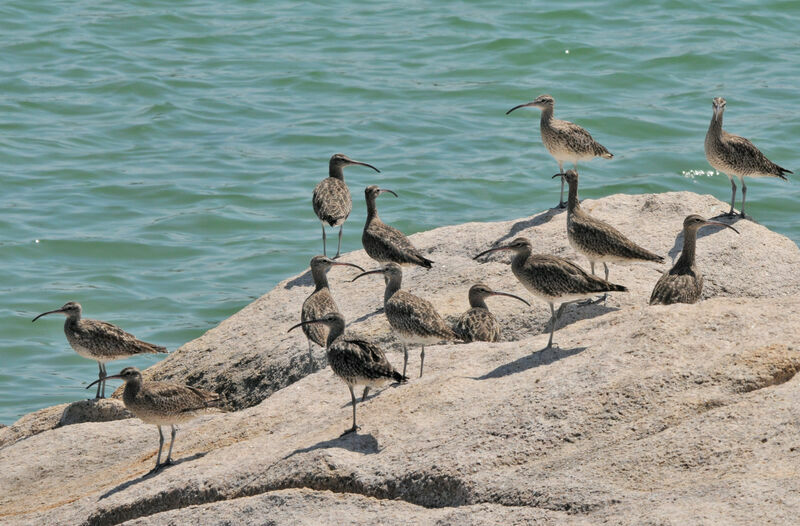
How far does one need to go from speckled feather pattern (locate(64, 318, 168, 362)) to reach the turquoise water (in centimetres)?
323

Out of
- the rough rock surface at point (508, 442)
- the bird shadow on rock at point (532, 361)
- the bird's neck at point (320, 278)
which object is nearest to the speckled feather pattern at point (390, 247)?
the bird's neck at point (320, 278)

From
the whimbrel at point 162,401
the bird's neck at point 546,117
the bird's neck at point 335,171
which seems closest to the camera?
the whimbrel at point 162,401

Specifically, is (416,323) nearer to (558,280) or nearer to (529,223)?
(558,280)

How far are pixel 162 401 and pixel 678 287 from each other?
189 inches

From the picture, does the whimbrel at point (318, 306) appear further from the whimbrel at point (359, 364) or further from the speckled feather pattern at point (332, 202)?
the whimbrel at point (359, 364)

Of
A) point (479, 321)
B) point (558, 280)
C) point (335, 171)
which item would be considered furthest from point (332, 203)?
point (558, 280)

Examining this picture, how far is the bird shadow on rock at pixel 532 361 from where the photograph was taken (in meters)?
9.50

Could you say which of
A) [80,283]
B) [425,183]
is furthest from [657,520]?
[425,183]

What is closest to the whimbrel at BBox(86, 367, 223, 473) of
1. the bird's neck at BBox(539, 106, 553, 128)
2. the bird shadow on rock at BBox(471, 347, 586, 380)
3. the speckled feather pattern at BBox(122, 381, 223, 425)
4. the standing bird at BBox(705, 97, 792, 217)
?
the speckled feather pattern at BBox(122, 381, 223, 425)

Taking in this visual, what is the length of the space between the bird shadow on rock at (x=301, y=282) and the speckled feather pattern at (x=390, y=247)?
1.09 m

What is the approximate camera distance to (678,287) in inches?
444

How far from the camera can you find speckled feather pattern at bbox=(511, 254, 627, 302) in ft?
32.9

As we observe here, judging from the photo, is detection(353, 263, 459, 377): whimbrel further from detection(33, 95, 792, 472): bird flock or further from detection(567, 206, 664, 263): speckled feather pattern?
detection(567, 206, 664, 263): speckled feather pattern

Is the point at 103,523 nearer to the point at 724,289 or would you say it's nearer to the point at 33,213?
the point at 724,289
